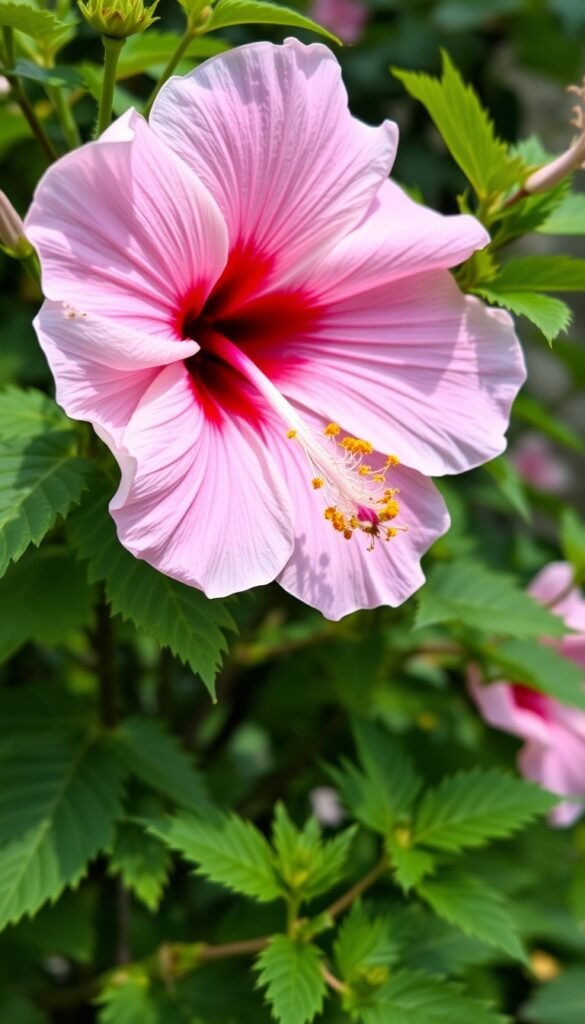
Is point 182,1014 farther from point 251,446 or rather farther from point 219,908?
point 251,446

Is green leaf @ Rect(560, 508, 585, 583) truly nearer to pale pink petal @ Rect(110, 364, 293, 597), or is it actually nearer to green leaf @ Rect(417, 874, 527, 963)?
green leaf @ Rect(417, 874, 527, 963)

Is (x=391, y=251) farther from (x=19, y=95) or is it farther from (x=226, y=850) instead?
(x=226, y=850)

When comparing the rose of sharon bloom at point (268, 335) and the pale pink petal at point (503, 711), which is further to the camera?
the pale pink petal at point (503, 711)

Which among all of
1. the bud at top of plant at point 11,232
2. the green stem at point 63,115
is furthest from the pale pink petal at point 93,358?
the green stem at point 63,115

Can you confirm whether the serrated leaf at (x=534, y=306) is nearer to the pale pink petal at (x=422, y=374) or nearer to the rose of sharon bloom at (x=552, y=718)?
the pale pink petal at (x=422, y=374)

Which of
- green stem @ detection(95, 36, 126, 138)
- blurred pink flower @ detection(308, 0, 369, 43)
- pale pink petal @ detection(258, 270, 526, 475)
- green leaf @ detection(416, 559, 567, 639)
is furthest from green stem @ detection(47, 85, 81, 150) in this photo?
blurred pink flower @ detection(308, 0, 369, 43)

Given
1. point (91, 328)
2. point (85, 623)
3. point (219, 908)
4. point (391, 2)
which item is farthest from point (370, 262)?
point (391, 2)
